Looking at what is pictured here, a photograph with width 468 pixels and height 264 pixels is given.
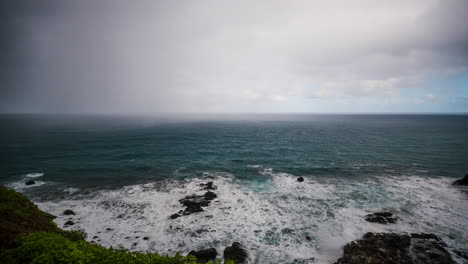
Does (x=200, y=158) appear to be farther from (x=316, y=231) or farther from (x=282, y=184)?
(x=316, y=231)

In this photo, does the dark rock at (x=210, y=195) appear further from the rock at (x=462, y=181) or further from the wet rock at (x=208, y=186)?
the rock at (x=462, y=181)

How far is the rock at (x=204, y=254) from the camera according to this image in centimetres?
1778

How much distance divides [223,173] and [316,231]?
22767 mm

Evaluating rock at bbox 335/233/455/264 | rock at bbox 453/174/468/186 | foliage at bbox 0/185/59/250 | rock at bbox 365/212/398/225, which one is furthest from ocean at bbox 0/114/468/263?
foliage at bbox 0/185/59/250

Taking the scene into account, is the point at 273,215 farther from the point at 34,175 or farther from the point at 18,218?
the point at 34,175

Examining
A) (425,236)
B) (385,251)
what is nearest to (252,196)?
(385,251)

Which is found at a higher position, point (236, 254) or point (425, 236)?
point (425, 236)

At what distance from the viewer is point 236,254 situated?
18.0m

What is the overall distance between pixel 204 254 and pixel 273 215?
10971 millimetres

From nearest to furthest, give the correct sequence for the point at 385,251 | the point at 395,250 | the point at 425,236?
the point at 385,251, the point at 395,250, the point at 425,236

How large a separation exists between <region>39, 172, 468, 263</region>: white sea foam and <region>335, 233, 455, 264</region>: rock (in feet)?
4.23

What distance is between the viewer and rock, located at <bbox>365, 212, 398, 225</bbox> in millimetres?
23016

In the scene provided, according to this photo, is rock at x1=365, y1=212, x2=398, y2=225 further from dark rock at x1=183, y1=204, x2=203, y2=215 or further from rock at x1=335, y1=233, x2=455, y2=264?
dark rock at x1=183, y1=204, x2=203, y2=215

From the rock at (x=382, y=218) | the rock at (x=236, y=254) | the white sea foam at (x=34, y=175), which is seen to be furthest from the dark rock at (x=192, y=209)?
the white sea foam at (x=34, y=175)
